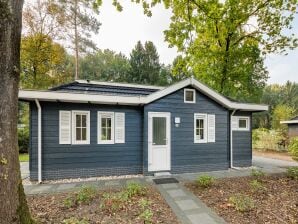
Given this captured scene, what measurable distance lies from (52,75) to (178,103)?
13.3 m

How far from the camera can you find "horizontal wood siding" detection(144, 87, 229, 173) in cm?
732

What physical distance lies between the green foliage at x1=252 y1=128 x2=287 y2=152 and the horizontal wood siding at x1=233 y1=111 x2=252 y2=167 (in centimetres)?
788

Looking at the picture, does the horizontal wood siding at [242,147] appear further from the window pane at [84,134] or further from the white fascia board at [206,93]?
the window pane at [84,134]

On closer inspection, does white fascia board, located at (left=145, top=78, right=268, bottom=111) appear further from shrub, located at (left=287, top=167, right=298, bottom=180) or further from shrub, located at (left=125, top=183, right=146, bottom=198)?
shrub, located at (left=125, top=183, right=146, bottom=198)

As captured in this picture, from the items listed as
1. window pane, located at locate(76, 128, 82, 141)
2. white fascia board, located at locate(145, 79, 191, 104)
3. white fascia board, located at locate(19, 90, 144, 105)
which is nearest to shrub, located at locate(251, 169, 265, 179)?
white fascia board, located at locate(145, 79, 191, 104)

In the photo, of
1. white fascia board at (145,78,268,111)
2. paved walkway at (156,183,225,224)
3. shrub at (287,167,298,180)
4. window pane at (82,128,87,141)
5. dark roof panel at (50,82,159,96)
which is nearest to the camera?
paved walkway at (156,183,225,224)

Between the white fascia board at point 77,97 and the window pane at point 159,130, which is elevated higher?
the white fascia board at point 77,97

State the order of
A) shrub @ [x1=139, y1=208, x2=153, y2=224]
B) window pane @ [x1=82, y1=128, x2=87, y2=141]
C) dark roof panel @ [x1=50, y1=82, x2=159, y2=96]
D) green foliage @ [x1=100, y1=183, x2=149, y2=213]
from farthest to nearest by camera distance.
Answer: dark roof panel @ [x1=50, y1=82, x2=159, y2=96], window pane @ [x1=82, y1=128, x2=87, y2=141], green foliage @ [x1=100, y1=183, x2=149, y2=213], shrub @ [x1=139, y1=208, x2=153, y2=224]

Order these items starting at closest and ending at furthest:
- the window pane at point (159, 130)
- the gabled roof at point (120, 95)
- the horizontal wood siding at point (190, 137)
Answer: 1. the gabled roof at point (120, 95)
2. the window pane at point (159, 130)
3. the horizontal wood siding at point (190, 137)

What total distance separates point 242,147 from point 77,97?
7.04m

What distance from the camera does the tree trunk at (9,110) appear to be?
8.80 feet

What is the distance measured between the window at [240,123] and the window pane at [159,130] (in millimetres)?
3362

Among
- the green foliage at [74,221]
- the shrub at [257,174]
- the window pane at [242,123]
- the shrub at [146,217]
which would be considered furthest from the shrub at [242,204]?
the window pane at [242,123]

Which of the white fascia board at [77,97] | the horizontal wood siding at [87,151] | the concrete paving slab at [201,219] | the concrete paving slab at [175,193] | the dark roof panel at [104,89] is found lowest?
the concrete paving slab at [175,193]
